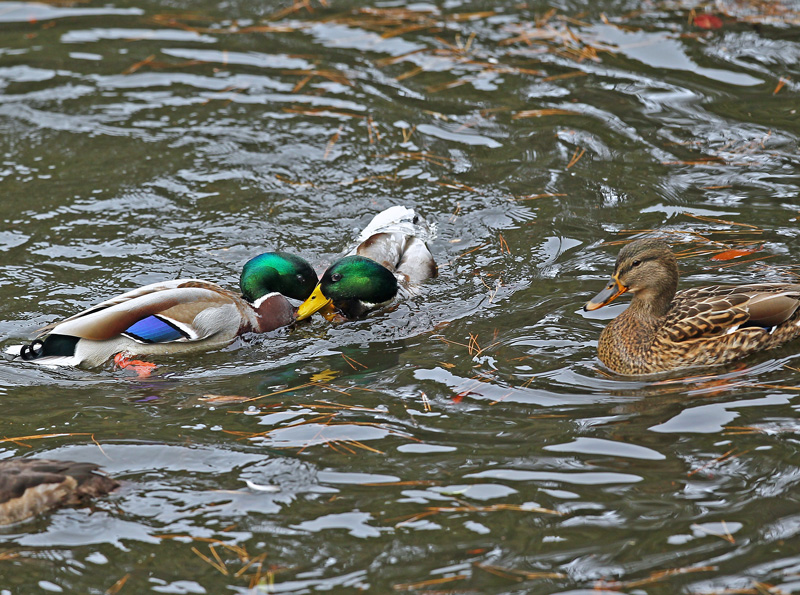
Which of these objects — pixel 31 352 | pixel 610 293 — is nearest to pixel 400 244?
pixel 610 293

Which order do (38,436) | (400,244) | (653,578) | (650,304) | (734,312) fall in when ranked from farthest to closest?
(400,244)
(650,304)
(734,312)
(38,436)
(653,578)

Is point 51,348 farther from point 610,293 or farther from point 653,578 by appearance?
point 653,578

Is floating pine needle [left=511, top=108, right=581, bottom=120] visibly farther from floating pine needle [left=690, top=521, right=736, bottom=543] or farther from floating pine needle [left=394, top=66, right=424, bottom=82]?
floating pine needle [left=690, top=521, right=736, bottom=543]

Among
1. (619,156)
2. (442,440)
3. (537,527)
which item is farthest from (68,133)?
(537,527)

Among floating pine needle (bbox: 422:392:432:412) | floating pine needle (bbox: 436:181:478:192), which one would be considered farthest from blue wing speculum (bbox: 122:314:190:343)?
floating pine needle (bbox: 436:181:478:192)

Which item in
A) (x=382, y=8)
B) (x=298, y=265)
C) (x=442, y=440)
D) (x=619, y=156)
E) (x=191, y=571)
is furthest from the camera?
(x=382, y=8)

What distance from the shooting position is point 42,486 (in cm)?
482

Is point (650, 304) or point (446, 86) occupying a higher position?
point (446, 86)

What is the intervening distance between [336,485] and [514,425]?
1086mm

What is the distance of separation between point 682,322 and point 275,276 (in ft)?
9.93

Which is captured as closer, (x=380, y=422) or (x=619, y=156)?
(x=380, y=422)

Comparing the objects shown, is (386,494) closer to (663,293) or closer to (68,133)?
(663,293)

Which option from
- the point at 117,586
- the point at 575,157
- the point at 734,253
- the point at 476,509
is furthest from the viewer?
the point at 575,157

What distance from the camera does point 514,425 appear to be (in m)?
5.31
